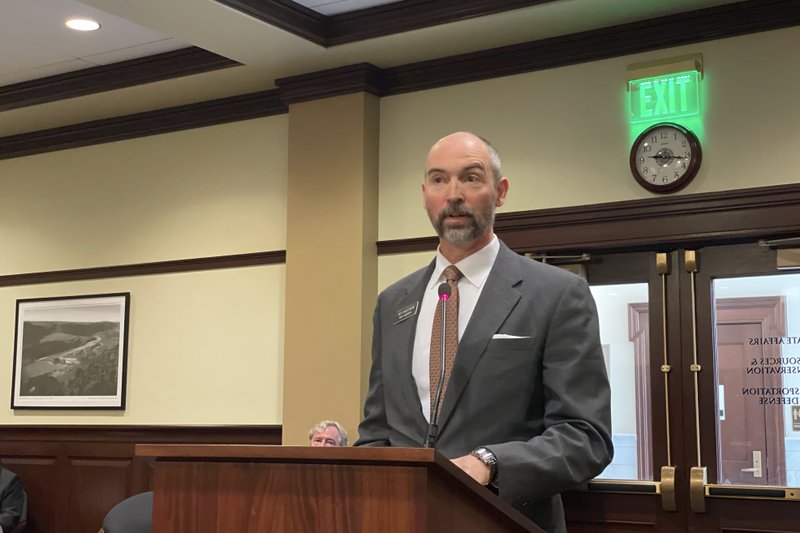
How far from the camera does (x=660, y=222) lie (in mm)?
4883

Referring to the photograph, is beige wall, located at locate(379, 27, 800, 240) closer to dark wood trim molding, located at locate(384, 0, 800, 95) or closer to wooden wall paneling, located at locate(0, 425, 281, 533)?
dark wood trim molding, located at locate(384, 0, 800, 95)

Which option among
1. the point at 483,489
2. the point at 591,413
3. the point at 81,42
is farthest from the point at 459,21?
the point at 483,489

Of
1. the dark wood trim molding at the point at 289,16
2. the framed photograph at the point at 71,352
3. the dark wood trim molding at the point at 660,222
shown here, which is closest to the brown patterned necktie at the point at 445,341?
the dark wood trim molding at the point at 660,222

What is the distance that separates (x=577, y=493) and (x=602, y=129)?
178 cm

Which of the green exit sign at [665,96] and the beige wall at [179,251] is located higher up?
the green exit sign at [665,96]

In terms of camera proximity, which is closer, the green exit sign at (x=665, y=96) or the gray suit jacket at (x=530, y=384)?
the gray suit jacket at (x=530, y=384)

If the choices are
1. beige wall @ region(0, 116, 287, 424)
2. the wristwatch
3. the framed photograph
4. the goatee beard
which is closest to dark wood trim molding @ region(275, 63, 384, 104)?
beige wall @ region(0, 116, 287, 424)

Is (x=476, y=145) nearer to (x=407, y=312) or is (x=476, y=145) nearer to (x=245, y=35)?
(x=407, y=312)

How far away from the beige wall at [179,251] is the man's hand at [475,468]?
4.31m

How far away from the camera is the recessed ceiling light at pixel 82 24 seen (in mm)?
5504

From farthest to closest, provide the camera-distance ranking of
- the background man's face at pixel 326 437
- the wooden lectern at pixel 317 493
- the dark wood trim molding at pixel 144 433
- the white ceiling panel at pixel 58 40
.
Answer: the dark wood trim molding at pixel 144 433
the white ceiling panel at pixel 58 40
the background man's face at pixel 326 437
the wooden lectern at pixel 317 493

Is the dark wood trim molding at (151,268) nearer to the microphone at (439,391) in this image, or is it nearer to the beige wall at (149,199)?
the beige wall at (149,199)

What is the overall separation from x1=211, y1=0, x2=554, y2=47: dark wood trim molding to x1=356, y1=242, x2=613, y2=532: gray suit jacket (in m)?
3.09

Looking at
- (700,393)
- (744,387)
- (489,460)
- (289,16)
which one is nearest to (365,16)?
(289,16)
